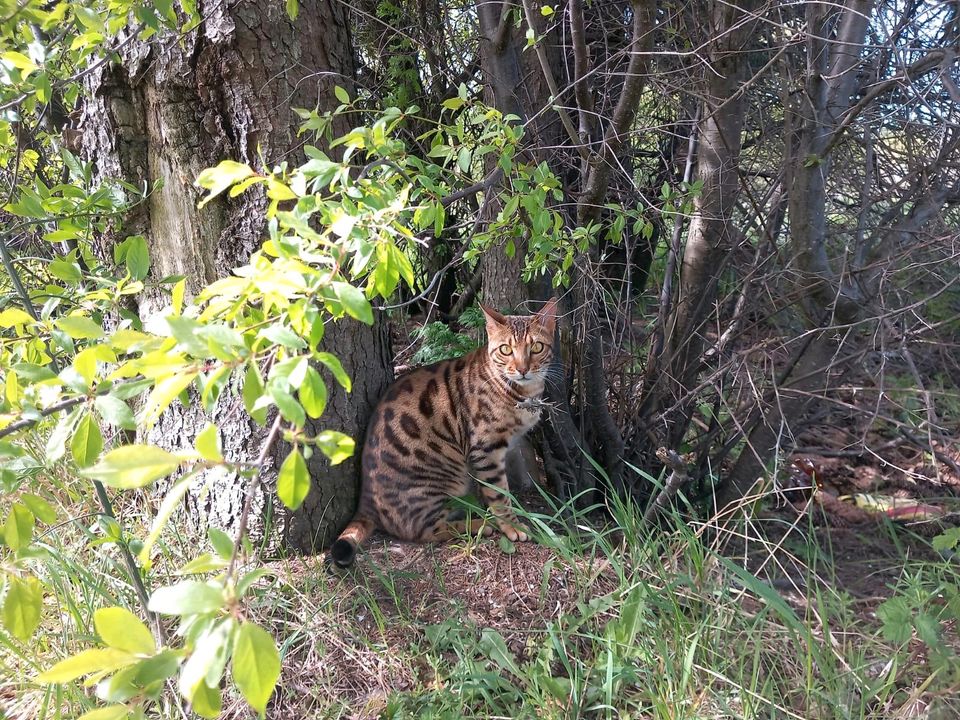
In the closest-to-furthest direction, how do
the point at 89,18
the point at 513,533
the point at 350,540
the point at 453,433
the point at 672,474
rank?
the point at 89,18, the point at 672,474, the point at 350,540, the point at 513,533, the point at 453,433

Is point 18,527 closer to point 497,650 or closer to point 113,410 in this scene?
point 113,410

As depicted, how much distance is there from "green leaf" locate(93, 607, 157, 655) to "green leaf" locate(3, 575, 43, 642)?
0.47 meters

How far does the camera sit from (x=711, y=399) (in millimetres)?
3670

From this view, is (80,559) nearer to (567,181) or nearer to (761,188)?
(567,181)

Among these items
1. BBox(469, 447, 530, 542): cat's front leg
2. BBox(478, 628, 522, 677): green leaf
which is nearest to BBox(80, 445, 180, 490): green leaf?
BBox(478, 628, 522, 677): green leaf

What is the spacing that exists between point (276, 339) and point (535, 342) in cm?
233

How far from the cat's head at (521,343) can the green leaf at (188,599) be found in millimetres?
2350

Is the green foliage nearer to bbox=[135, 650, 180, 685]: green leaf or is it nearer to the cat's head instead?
the cat's head

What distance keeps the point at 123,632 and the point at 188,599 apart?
0.14 meters

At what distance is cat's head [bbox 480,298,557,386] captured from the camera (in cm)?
324

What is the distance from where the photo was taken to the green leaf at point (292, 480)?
1.01 meters

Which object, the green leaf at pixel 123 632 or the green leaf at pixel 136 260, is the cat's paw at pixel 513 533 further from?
the green leaf at pixel 123 632

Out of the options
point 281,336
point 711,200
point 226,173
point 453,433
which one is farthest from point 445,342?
point 281,336

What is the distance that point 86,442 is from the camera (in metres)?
1.21
